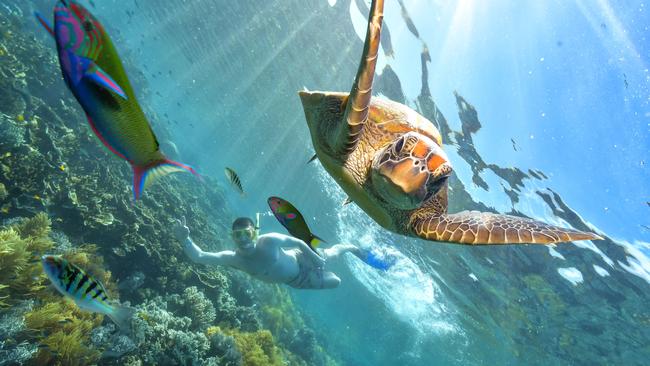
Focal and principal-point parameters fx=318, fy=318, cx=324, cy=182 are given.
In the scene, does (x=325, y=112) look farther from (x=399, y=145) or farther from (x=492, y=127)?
(x=492, y=127)

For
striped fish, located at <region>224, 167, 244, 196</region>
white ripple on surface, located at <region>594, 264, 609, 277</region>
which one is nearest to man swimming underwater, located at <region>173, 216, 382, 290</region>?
striped fish, located at <region>224, 167, 244, 196</region>

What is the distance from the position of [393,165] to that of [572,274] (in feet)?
43.6

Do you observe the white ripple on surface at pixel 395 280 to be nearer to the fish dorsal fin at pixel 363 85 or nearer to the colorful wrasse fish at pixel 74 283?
the fish dorsal fin at pixel 363 85

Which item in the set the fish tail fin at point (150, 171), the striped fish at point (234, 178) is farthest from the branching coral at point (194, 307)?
the fish tail fin at point (150, 171)

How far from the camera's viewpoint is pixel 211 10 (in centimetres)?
1744

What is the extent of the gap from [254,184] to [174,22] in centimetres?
1964

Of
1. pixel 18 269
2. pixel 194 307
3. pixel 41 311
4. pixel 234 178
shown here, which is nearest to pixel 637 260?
pixel 234 178

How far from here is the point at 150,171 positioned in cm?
113

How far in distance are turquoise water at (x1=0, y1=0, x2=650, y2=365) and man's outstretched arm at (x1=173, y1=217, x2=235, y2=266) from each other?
1.03 meters

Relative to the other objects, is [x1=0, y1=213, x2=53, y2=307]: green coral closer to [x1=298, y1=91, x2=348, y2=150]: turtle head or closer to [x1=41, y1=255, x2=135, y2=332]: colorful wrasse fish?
[x1=41, y1=255, x2=135, y2=332]: colorful wrasse fish

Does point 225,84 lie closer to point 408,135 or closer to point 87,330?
point 87,330

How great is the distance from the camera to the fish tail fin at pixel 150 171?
110cm

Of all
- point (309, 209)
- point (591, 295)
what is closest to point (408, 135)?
point (591, 295)

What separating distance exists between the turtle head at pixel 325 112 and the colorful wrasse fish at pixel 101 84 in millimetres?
1961
